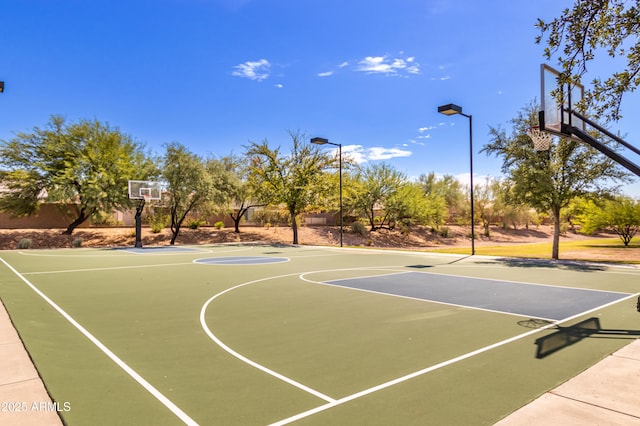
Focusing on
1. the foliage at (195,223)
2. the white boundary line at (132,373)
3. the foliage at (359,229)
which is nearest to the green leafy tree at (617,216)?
the foliage at (359,229)

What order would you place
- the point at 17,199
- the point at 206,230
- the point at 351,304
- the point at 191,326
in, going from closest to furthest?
the point at 191,326
the point at 351,304
the point at 17,199
the point at 206,230

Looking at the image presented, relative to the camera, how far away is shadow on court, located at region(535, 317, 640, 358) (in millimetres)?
5473

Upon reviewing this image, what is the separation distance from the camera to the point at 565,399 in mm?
3857

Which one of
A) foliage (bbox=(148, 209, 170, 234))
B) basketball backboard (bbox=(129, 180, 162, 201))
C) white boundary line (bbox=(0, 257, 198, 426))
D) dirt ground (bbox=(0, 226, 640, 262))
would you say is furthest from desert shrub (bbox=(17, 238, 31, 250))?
white boundary line (bbox=(0, 257, 198, 426))

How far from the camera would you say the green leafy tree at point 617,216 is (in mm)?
29875

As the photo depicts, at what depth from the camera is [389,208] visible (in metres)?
43.3

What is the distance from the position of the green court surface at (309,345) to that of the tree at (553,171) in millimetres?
7767

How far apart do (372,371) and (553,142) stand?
Result: 62.5ft

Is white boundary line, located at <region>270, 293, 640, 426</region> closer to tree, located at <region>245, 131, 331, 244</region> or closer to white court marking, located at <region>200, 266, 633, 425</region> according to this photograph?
white court marking, located at <region>200, 266, 633, 425</region>

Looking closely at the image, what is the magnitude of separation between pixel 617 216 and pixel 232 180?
3207 centimetres

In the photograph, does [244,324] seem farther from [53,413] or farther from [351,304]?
[53,413]

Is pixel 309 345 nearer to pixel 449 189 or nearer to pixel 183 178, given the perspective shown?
pixel 183 178

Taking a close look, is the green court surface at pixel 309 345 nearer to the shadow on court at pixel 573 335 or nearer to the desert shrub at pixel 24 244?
the shadow on court at pixel 573 335

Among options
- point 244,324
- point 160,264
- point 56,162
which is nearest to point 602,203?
point 244,324
